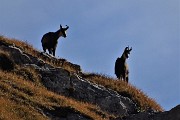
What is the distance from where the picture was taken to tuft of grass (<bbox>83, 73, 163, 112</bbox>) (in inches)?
1340

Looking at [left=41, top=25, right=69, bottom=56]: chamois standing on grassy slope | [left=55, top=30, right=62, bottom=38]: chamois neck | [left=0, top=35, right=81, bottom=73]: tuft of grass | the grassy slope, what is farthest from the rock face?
[left=55, top=30, right=62, bottom=38]: chamois neck

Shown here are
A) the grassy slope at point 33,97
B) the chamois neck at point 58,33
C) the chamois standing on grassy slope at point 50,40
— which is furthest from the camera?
the chamois neck at point 58,33

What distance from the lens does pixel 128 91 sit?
34781 mm

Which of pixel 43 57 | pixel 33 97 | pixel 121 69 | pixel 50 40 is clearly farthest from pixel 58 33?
pixel 33 97

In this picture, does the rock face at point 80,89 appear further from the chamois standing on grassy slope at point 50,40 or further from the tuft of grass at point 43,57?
the chamois standing on grassy slope at point 50,40

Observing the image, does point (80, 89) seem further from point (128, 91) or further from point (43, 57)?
point (43, 57)

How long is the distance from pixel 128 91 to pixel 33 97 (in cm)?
907

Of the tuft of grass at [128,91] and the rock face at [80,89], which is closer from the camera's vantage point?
the rock face at [80,89]

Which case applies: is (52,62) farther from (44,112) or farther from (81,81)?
(44,112)

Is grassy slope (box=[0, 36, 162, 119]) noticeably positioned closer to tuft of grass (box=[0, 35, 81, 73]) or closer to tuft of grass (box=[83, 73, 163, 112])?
tuft of grass (box=[83, 73, 163, 112])

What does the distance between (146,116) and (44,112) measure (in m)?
3.95

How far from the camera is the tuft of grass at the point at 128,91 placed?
112 feet

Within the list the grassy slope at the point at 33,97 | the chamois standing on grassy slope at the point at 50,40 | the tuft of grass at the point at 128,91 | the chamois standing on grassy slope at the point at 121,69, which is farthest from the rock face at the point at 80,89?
the chamois standing on grassy slope at the point at 50,40

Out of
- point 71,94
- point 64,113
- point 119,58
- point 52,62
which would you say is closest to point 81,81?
point 71,94
